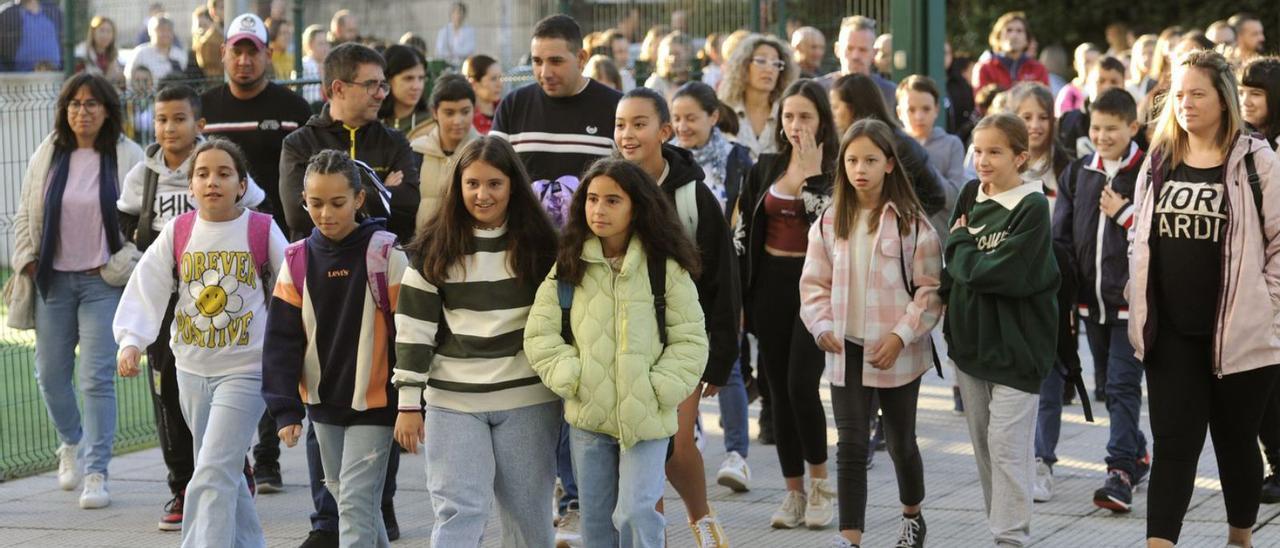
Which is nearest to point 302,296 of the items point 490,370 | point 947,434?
point 490,370

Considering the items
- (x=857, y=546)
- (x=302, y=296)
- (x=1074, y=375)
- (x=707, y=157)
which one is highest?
(x=707, y=157)

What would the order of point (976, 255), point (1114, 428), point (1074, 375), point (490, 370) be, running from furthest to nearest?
point (1114, 428)
point (1074, 375)
point (976, 255)
point (490, 370)

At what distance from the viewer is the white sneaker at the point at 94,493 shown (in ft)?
25.5

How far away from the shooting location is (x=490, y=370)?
5.54 metres

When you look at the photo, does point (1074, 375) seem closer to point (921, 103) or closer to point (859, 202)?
point (859, 202)

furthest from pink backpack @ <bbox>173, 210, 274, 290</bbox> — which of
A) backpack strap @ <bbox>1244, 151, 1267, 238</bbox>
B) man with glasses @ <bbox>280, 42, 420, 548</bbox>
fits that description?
backpack strap @ <bbox>1244, 151, 1267, 238</bbox>

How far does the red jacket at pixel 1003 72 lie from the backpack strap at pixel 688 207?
32.1ft

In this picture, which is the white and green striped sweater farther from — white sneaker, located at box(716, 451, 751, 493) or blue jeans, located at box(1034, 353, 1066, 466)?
blue jeans, located at box(1034, 353, 1066, 466)

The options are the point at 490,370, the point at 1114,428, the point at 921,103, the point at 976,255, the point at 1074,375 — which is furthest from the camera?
the point at 921,103

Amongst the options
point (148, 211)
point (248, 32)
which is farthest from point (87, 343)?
point (248, 32)

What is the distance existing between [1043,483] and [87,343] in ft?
14.2

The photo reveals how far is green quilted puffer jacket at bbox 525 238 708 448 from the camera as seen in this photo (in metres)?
5.48

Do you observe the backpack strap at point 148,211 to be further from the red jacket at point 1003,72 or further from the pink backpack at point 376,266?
the red jacket at point 1003,72

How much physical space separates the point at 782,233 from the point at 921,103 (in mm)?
2282
